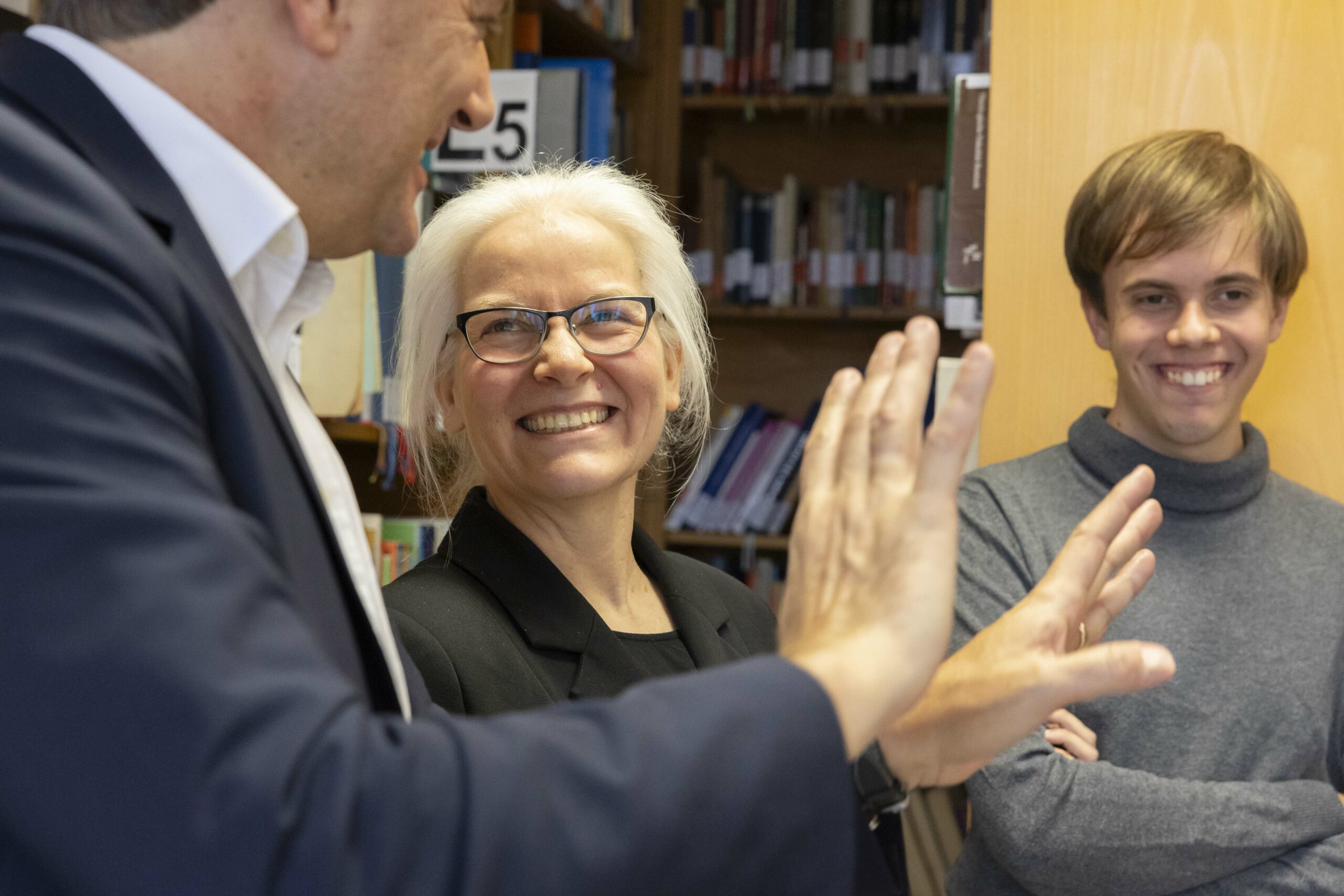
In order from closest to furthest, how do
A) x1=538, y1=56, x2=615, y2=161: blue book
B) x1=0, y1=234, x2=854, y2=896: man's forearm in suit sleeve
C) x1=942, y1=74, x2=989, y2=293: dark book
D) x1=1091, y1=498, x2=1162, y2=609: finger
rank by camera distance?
x1=0, y1=234, x2=854, y2=896: man's forearm in suit sleeve → x1=1091, y1=498, x2=1162, y2=609: finger → x1=942, y1=74, x2=989, y2=293: dark book → x1=538, y1=56, x2=615, y2=161: blue book

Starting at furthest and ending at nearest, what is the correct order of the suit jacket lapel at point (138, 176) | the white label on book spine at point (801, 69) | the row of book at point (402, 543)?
1. the white label on book spine at point (801, 69)
2. the row of book at point (402, 543)
3. the suit jacket lapel at point (138, 176)

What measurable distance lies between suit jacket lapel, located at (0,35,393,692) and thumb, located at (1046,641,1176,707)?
479mm

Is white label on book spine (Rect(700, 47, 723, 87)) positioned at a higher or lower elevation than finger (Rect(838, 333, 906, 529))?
higher

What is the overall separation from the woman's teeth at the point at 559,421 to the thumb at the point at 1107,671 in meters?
0.78

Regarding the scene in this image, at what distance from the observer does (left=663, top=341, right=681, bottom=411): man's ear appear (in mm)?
1658

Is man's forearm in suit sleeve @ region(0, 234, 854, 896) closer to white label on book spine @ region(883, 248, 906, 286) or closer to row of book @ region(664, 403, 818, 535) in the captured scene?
row of book @ region(664, 403, 818, 535)

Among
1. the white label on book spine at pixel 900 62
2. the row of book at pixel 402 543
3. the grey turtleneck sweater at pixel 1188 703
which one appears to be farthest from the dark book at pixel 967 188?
the white label on book spine at pixel 900 62

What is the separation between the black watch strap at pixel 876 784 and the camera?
2.86ft

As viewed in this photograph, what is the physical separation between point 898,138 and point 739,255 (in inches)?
28.8

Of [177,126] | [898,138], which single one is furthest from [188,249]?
[898,138]

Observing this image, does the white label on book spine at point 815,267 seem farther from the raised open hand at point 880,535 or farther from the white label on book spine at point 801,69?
the raised open hand at point 880,535

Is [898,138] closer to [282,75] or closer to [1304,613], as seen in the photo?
[1304,613]

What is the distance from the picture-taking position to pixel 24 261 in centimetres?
53

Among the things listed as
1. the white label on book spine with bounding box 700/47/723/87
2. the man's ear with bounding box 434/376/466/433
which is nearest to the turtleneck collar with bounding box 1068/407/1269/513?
the man's ear with bounding box 434/376/466/433
